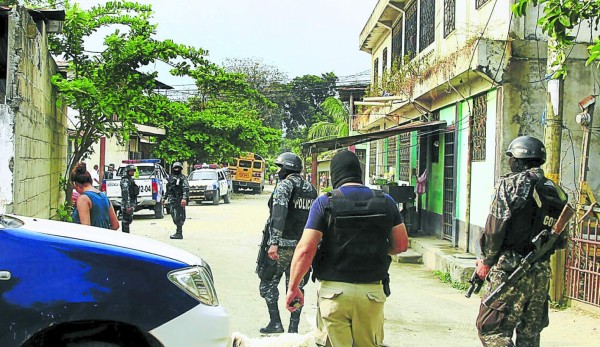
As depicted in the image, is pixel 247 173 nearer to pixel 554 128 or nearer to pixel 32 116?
pixel 32 116

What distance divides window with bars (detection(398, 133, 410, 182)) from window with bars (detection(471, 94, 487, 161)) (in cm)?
598

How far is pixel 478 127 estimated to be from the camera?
1177 centimetres

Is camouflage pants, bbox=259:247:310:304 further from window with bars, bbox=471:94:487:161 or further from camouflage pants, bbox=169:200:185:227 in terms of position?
camouflage pants, bbox=169:200:185:227

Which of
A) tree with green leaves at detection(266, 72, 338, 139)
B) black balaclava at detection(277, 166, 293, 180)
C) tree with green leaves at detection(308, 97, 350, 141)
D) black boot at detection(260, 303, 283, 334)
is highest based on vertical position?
tree with green leaves at detection(266, 72, 338, 139)

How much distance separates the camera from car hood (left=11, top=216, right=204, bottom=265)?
12.3 ft

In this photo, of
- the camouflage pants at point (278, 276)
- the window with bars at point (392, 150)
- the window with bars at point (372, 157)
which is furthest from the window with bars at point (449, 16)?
the window with bars at point (372, 157)

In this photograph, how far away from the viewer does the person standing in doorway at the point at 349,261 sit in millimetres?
4034

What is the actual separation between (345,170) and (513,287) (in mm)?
1532

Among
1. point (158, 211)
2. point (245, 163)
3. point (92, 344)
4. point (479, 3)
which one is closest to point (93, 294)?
point (92, 344)

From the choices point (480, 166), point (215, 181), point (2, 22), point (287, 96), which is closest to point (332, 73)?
point (287, 96)

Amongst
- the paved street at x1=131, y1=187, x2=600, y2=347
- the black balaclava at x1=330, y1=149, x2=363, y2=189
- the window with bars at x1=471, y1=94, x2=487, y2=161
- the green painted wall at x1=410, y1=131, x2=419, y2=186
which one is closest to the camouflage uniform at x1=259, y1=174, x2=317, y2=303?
the paved street at x1=131, y1=187, x2=600, y2=347

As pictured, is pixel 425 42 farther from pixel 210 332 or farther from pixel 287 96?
pixel 287 96

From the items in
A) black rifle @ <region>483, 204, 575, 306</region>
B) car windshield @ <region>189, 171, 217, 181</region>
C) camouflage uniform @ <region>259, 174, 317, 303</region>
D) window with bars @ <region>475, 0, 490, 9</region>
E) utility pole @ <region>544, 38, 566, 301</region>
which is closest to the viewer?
black rifle @ <region>483, 204, 575, 306</region>

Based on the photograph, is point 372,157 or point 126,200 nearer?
point 126,200
